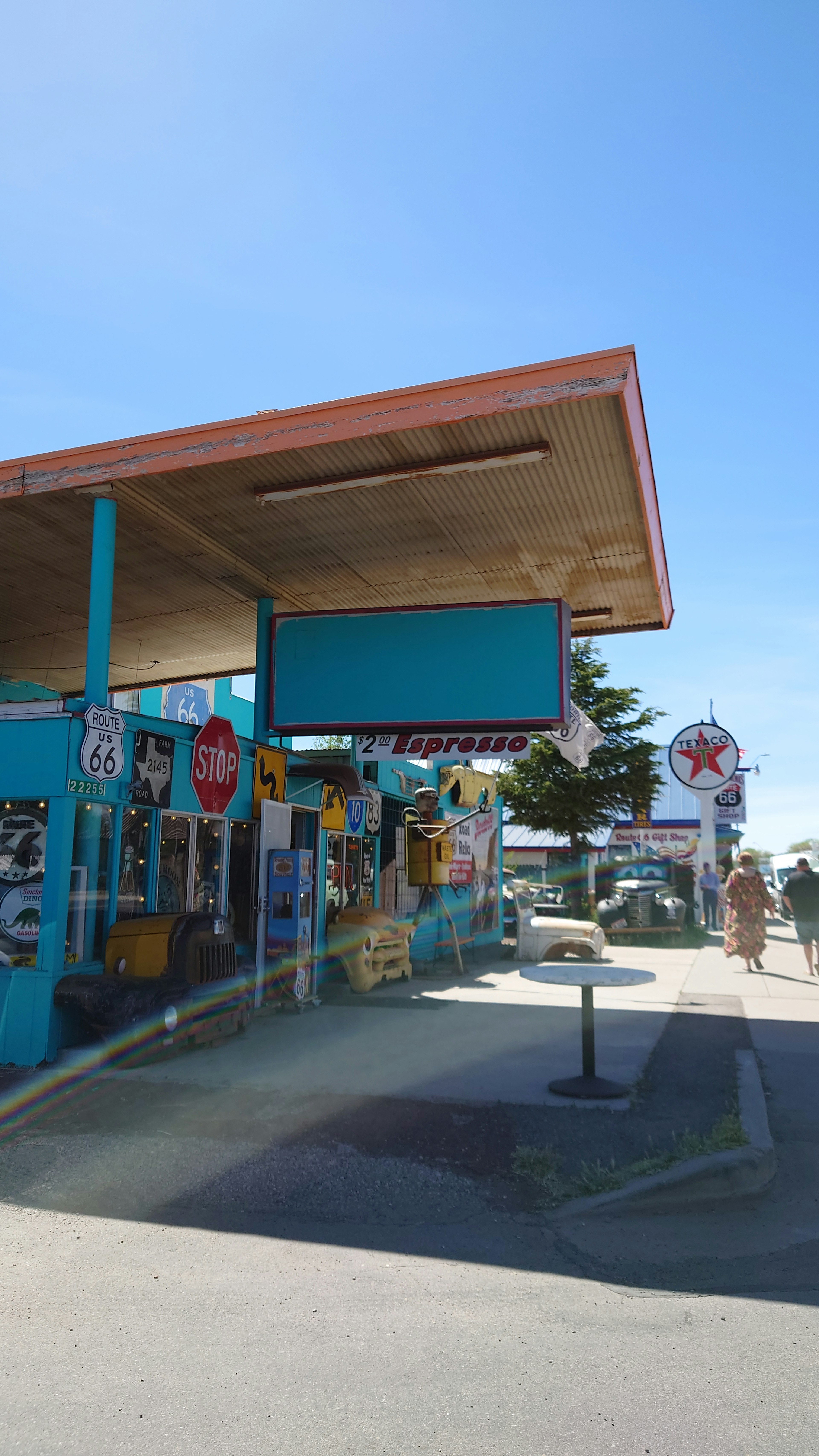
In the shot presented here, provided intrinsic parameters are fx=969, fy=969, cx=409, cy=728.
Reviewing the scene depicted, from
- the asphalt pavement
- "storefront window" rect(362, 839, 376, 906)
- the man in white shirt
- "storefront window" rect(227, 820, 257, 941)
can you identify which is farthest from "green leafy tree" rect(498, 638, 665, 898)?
the asphalt pavement

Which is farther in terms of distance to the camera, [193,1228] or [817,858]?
[817,858]

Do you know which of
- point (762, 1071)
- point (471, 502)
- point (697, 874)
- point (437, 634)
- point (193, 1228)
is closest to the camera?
point (193, 1228)

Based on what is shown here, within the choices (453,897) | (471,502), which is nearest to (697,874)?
(453,897)

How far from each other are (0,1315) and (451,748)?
376 inches

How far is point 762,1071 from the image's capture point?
8438 millimetres

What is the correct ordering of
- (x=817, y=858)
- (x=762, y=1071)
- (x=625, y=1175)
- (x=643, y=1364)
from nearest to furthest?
(x=643, y=1364), (x=625, y=1175), (x=762, y=1071), (x=817, y=858)

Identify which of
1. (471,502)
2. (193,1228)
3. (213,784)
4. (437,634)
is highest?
(471,502)

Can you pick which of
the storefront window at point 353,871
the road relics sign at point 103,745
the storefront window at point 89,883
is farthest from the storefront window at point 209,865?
the storefront window at point 353,871

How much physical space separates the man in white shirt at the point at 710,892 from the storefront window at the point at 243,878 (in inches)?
760

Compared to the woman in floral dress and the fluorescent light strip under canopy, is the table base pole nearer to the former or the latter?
the fluorescent light strip under canopy

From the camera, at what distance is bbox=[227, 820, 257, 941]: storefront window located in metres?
12.1

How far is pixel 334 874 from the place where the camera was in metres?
15.1

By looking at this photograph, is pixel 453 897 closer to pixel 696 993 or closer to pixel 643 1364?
pixel 696 993

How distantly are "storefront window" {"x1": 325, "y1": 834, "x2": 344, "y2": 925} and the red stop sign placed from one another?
3.46 meters
